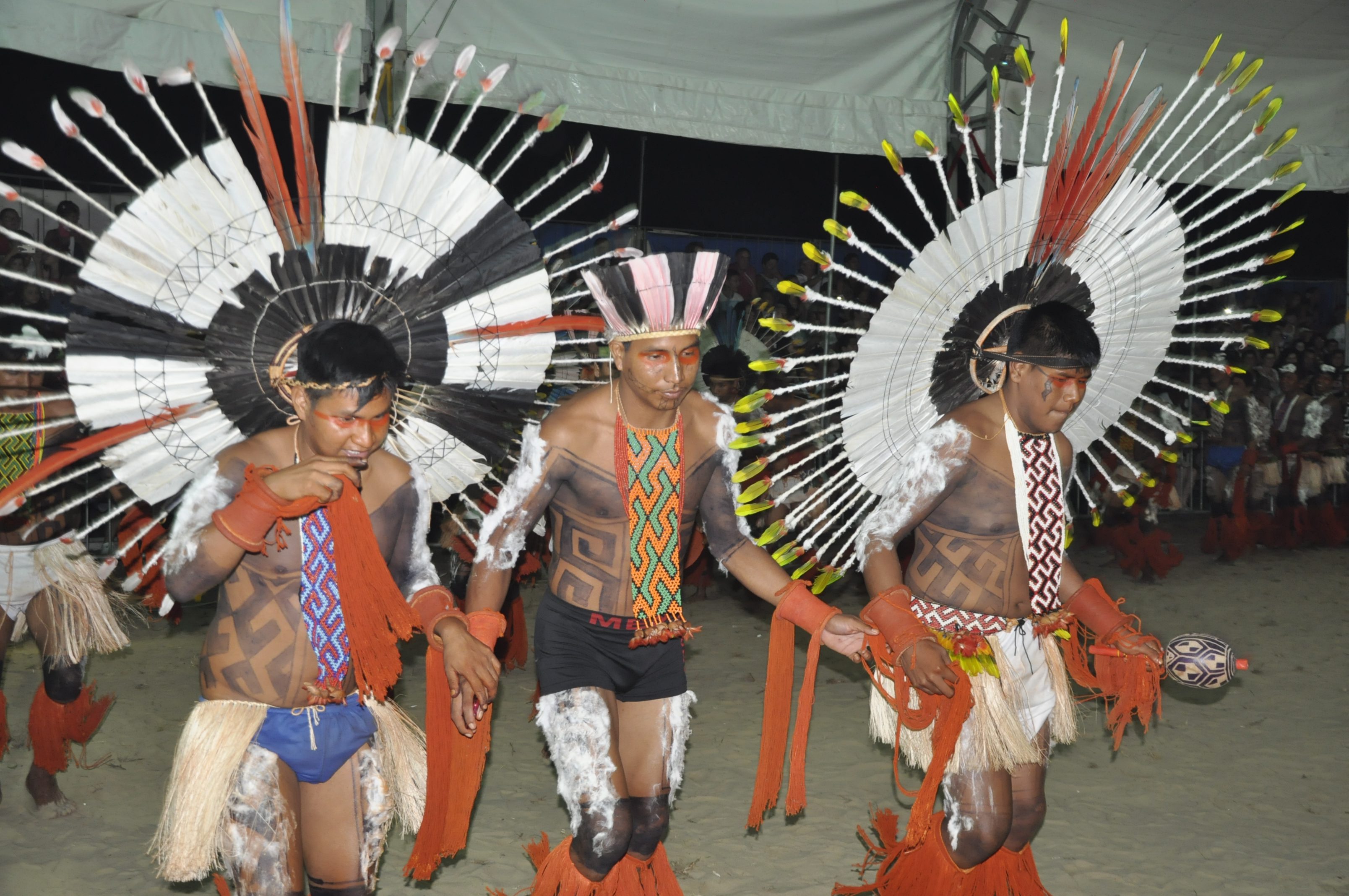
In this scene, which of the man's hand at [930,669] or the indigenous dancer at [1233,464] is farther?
the indigenous dancer at [1233,464]

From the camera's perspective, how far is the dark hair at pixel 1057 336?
3.76 metres

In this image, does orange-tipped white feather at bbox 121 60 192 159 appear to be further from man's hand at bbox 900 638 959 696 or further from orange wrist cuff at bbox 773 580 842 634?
man's hand at bbox 900 638 959 696

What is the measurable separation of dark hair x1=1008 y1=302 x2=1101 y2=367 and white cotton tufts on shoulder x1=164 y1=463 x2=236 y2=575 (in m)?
2.45

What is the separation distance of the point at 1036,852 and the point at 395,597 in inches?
121

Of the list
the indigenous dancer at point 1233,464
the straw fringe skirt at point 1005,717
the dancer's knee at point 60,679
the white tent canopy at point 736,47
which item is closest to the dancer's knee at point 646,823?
the straw fringe skirt at point 1005,717

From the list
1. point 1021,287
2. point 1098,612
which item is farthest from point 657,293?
point 1098,612

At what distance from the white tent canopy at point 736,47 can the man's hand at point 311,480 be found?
2.69 metres

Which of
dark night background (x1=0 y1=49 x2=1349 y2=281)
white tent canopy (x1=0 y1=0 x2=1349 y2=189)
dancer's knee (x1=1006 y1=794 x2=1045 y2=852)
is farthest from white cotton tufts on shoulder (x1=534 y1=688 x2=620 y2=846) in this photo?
dark night background (x1=0 y1=49 x2=1349 y2=281)

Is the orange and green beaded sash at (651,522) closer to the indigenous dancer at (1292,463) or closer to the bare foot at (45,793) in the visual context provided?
the bare foot at (45,793)

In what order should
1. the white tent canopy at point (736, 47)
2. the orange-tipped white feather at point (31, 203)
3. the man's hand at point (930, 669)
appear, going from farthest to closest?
the white tent canopy at point (736, 47), the man's hand at point (930, 669), the orange-tipped white feather at point (31, 203)

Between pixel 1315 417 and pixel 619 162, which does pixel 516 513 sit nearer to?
pixel 619 162

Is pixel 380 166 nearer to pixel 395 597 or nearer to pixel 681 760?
pixel 395 597

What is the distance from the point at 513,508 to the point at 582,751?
2.47ft

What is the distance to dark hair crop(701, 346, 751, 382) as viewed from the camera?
8211mm
